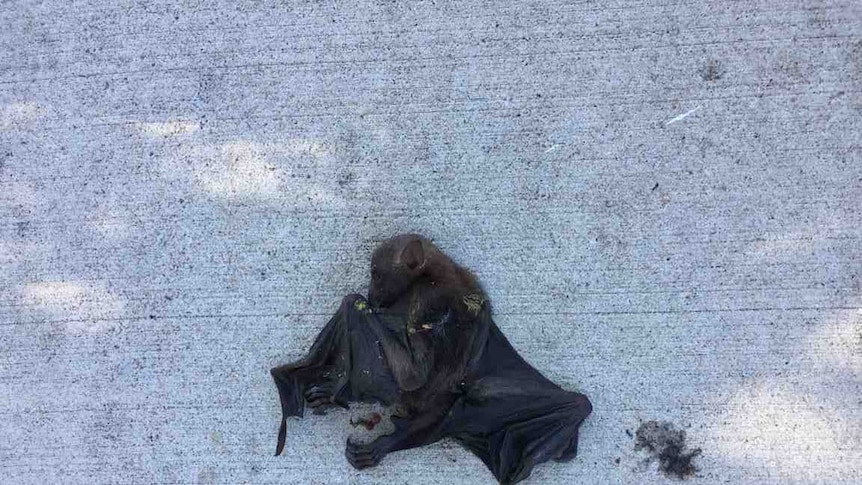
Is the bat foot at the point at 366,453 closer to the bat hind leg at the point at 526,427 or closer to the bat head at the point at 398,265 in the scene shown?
the bat hind leg at the point at 526,427

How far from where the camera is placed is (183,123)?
2.73 m

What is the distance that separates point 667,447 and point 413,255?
1.56 metres

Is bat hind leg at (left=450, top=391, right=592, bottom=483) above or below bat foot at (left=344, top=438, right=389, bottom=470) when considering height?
above

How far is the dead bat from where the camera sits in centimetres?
227

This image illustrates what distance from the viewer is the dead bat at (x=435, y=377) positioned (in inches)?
89.5

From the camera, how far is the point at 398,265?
86.0 inches

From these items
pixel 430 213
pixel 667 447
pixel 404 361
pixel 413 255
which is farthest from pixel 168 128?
pixel 667 447

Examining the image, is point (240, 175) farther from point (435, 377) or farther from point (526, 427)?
point (526, 427)

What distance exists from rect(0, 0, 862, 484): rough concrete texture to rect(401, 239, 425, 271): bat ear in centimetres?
46

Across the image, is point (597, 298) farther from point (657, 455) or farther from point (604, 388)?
point (657, 455)

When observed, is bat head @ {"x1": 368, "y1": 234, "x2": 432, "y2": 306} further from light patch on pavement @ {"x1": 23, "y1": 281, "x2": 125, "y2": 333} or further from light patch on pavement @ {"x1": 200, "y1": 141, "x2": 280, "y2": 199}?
light patch on pavement @ {"x1": 23, "y1": 281, "x2": 125, "y2": 333}

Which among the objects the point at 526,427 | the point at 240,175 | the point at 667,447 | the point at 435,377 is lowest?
the point at 667,447

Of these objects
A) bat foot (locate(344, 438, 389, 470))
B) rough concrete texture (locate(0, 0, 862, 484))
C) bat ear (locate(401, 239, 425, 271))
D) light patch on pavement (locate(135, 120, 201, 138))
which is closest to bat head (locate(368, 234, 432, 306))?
bat ear (locate(401, 239, 425, 271))

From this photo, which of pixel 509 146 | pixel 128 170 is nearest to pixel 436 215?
pixel 509 146
